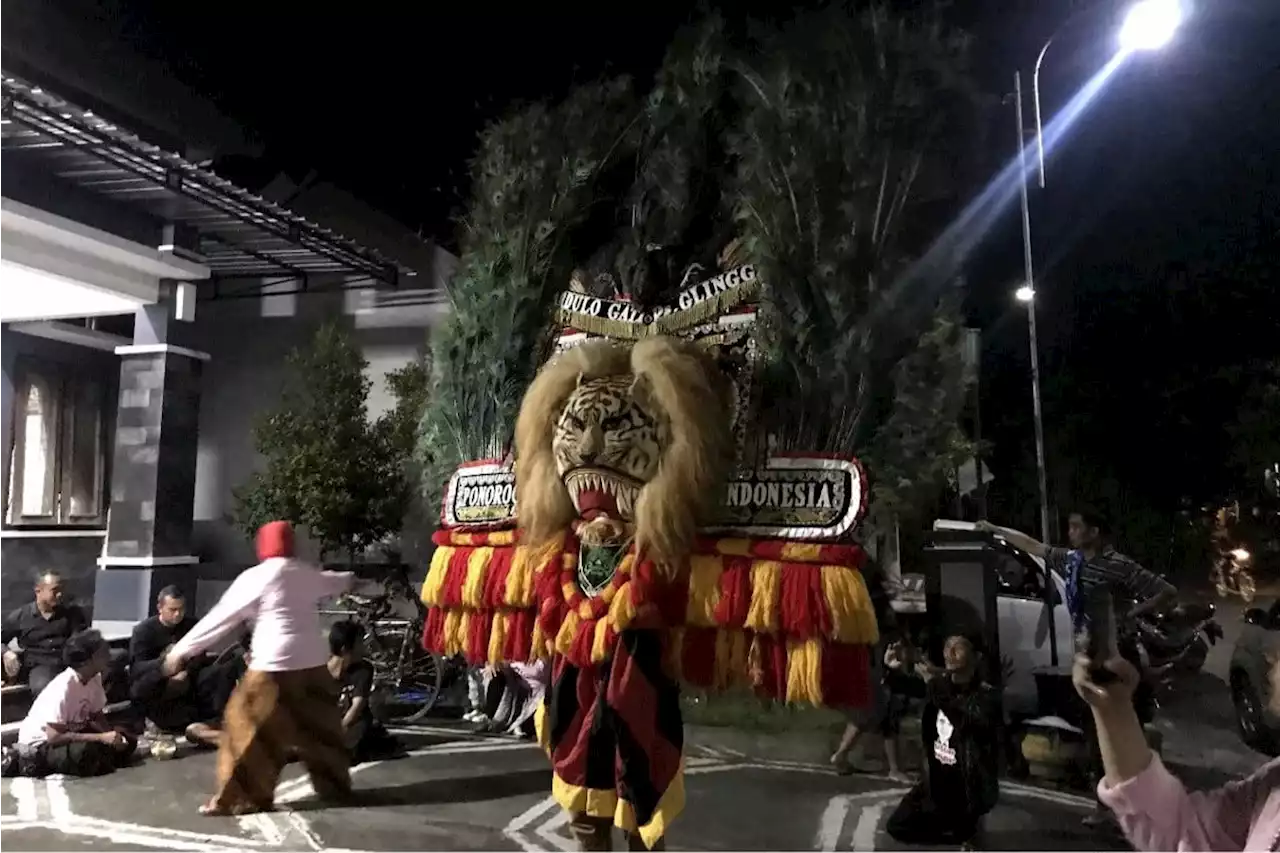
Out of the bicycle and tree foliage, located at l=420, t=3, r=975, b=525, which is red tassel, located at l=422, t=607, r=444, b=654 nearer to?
the bicycle

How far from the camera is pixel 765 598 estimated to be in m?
1.46

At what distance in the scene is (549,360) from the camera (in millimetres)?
1734

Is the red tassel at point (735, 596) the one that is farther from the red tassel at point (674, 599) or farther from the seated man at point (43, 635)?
the seated man at point (43, 635)

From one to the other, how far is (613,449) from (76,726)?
1.36 meters

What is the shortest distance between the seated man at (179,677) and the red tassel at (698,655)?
3.22 ft

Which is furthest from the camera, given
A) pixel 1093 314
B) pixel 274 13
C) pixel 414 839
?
pixel 274 13

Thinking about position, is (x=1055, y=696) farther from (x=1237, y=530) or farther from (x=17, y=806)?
(x=17, y=806)

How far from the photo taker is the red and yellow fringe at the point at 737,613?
1.43 metres

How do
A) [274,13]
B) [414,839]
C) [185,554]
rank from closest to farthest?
[414,839] → [185,554] → [274,13]

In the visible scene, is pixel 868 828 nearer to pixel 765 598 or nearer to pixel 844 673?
pixel 844 673

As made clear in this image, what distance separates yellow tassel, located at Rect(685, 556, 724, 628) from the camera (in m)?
1.49

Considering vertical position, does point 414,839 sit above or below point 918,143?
below

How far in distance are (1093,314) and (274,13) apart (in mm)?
1933

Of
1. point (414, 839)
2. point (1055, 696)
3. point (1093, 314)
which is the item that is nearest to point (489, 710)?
point (414, 839)
